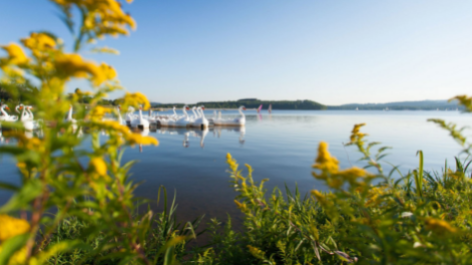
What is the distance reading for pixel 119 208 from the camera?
100 cm

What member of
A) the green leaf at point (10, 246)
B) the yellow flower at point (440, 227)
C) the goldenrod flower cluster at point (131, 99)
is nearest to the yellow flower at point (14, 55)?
the goldenrod flower cluster at point (131, 99)

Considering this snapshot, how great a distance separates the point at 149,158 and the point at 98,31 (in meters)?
10.8

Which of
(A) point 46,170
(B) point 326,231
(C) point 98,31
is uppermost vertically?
(C) point 98,31

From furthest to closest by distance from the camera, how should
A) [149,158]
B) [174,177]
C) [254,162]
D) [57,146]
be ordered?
[149,158] → [254,162] → [174,177] → [57,146]

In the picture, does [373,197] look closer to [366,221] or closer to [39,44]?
[366,221]

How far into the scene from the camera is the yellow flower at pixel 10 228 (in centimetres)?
72

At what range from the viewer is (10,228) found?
737mm

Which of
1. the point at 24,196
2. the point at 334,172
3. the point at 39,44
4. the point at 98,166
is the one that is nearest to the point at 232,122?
the point at 334,172

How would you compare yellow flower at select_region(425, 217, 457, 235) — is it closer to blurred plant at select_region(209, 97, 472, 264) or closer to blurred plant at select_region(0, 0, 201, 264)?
blurred plant at select_region(209, 97, 472, 264)

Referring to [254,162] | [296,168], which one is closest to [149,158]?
[254,162]

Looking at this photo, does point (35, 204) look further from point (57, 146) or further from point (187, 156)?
point (187, 156)

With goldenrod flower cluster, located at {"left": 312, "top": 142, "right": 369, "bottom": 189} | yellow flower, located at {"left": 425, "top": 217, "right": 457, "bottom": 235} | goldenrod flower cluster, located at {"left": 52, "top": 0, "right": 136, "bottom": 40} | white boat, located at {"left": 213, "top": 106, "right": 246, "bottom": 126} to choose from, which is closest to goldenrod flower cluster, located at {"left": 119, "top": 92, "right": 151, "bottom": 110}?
goldenrod flower cluster, located at {"left": 52, "top": 0, "right": 136, "bottom": 40}

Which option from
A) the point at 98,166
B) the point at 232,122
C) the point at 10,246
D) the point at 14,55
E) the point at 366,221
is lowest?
the point at 232,122

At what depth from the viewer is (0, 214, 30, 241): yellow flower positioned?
72 centimetres
